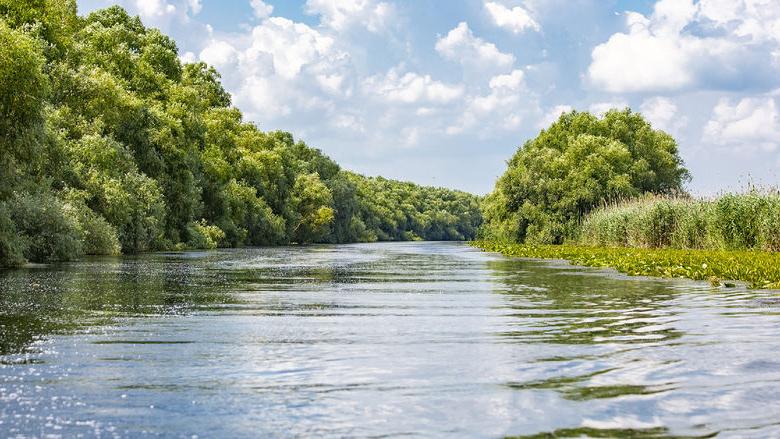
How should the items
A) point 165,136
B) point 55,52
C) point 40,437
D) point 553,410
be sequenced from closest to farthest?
point 40,437, point 553,410, point 55,52, point 165,136

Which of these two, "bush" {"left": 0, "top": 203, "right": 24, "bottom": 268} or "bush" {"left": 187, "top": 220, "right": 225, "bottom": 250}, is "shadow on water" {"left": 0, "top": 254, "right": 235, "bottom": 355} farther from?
"bush" {"left": 187, "top": 220, "right": 225, "bottom": 250}

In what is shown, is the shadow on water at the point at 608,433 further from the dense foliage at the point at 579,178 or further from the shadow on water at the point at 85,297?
the dense foliage at the point at 579,178

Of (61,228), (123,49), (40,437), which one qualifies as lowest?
(40,437)

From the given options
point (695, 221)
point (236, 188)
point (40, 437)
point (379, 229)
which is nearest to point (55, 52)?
point (695, 221)

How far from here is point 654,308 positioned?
15.9 m

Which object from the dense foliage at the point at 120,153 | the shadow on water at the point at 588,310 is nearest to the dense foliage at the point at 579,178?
the dense foliage at the point at 120,153

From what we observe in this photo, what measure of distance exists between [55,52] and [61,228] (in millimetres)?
15455

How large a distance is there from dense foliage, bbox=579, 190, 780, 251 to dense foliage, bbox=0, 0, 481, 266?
2827 cm

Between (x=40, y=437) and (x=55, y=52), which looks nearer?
(x=40, y=437)

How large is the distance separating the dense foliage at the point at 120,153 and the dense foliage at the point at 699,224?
28.3 meters

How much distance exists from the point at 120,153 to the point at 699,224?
35955 mm

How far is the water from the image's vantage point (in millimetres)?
6738

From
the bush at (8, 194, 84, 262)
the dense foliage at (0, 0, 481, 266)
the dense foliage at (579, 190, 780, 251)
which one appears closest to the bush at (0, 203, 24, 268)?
the dense foliage at (0, 0, 481, 266)

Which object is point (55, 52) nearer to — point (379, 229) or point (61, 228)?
point (61, 228)
